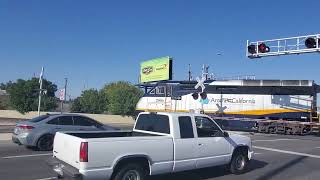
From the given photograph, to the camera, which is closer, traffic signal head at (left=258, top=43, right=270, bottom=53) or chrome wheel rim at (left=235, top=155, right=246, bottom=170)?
chrome wheel rim at (left=235, top=155, right=246, bottom=170)

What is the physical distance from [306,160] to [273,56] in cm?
926

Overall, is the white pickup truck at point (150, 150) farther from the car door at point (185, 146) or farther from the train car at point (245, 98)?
the train car at point (245, 98)

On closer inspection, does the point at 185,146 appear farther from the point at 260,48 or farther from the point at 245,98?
the point at 245,98

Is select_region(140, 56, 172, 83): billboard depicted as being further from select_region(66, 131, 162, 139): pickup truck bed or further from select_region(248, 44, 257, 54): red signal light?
select_region(66, 131, 162, 139): pickup truck bed

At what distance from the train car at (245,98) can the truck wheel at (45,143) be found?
17.8 meters

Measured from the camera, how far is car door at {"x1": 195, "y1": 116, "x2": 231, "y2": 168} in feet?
36.5

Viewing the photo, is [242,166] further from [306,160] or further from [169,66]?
[169,66]

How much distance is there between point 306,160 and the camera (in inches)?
655

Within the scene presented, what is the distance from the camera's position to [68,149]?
934 cm

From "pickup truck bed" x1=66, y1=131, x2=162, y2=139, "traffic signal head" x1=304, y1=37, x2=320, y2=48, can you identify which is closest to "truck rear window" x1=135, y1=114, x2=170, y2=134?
"pickup truck bed" x1=66, y1=131, x2=162, y2=139

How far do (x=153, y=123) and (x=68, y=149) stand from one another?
2.61 metres

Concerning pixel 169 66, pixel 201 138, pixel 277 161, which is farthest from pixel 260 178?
pixel 169 66

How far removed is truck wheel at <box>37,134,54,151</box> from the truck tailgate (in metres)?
7.01

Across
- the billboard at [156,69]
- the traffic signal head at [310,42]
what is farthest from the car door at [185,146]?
the billboard at [156,69]
